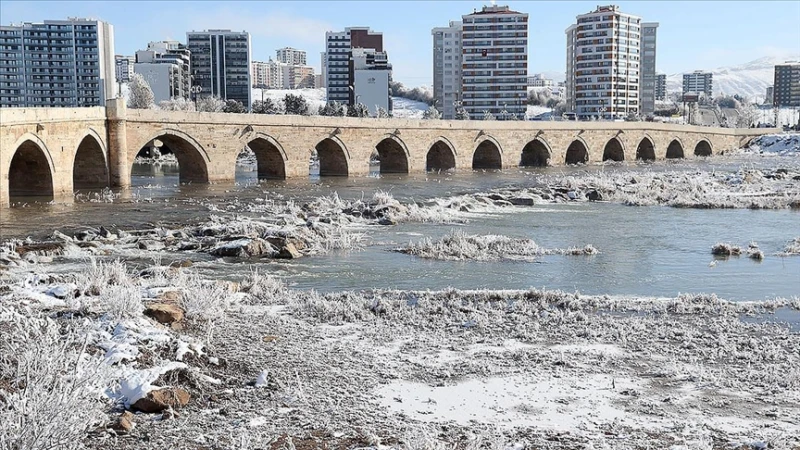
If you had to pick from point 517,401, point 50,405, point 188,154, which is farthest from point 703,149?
point 50,405

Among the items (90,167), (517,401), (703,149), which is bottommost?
(517,401)

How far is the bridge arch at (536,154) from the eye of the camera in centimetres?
4297

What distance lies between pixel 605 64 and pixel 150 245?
279 feet

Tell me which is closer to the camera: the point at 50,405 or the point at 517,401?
the point at 50,405

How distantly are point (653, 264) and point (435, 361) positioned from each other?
7.53 metres

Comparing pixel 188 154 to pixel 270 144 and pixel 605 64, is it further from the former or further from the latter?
pixel 605 64

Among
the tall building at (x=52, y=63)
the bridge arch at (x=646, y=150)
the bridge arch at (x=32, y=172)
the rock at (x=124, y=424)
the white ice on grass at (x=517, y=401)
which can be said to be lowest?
the white ice on grass at (x=517, y=401)

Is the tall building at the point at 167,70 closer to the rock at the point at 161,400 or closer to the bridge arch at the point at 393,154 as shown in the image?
the bridge arch at the point at 393,154

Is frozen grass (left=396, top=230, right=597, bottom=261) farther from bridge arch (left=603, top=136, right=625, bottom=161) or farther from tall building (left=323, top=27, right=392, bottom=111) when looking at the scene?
tall building (left=323, top=27, right=392, bottom=111)

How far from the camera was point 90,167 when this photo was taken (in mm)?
26438

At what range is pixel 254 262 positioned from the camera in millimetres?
13789

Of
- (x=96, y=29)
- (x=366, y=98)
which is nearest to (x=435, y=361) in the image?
(x=96, y=29)

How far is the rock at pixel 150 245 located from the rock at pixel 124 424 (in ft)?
32.0

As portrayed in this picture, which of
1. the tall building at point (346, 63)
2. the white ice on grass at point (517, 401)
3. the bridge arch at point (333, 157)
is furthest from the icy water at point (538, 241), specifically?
the tall building at point (346, 63)
